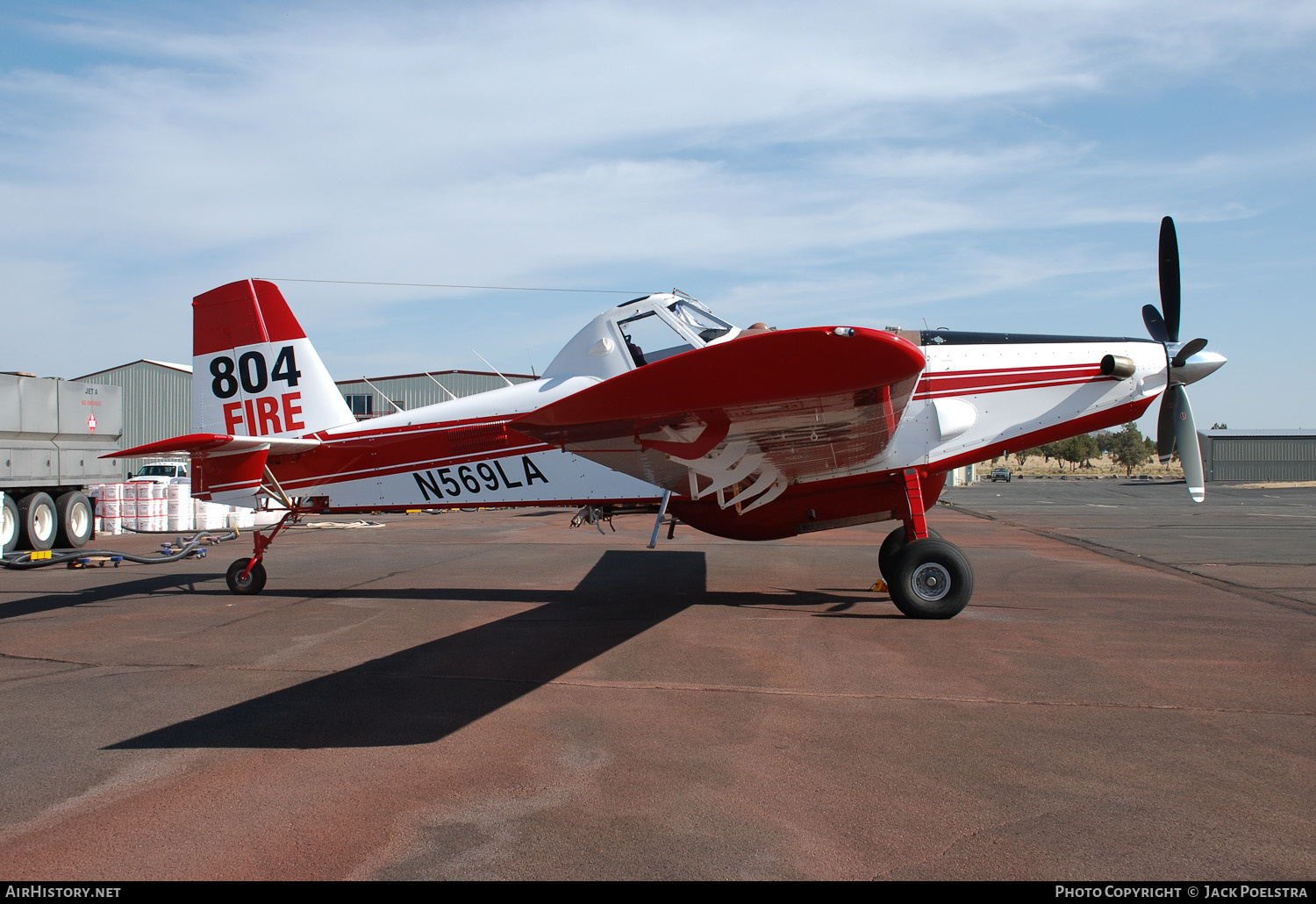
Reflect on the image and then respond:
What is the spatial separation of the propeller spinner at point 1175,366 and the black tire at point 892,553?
2425mm

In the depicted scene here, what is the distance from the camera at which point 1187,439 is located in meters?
7.49

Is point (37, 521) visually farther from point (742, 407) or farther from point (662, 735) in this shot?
point (742, 407)

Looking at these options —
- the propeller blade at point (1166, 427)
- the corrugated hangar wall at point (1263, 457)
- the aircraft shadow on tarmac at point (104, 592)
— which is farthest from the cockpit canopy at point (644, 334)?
the corrugated hangar wall at point (1263, 457)

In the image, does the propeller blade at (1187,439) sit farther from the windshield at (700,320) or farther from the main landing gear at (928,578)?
the windshield at (700,320)

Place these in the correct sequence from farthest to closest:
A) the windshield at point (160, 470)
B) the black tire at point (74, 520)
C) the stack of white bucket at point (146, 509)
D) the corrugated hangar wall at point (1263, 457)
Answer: the corrugated hangar wall at point (1263, 457)
the windshield at point (160, 470)
the stack of white bucket at point (146, 509)
the black tire at point (74, 520)

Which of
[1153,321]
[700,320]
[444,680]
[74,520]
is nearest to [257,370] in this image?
[700,320]

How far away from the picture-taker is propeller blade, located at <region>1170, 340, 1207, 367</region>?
7316 millimetres

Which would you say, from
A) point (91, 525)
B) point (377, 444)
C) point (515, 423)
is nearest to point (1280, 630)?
point (515, 423)

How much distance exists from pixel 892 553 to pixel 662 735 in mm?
4504

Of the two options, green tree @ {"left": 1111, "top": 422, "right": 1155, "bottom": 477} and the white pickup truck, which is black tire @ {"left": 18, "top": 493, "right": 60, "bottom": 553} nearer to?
the white pickup truck

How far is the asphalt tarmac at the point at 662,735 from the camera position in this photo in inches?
116

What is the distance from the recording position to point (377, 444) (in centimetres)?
928

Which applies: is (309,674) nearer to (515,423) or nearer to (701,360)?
Result: (515,423)
